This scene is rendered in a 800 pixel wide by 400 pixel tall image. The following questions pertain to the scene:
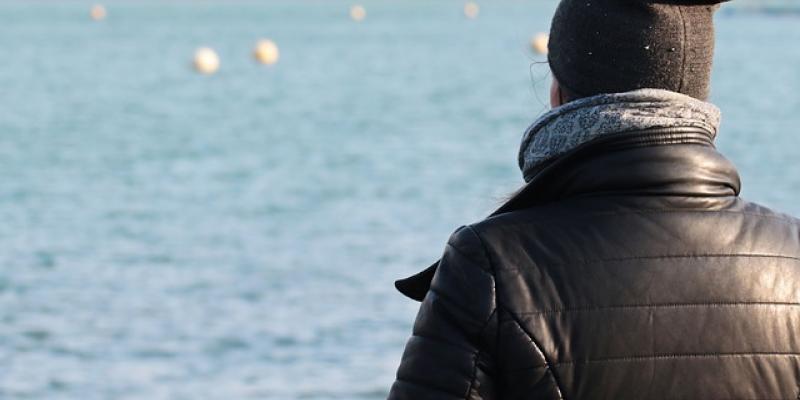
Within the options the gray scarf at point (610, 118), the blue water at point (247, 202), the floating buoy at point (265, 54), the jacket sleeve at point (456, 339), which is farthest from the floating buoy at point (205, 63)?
the jacket sleeve at point (456, 339)

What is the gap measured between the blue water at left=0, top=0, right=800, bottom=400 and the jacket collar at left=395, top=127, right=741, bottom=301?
0.19 metres

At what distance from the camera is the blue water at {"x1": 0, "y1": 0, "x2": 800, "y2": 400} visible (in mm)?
10617

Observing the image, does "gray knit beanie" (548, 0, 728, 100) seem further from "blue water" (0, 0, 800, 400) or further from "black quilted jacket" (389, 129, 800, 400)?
"blue water" (0, 0, 800, 400)

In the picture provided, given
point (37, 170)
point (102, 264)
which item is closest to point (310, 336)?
point (102, 264)

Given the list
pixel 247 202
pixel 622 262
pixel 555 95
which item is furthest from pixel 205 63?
pixel 622 262

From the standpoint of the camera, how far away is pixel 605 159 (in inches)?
69.7

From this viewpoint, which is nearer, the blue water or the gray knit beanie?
the gray knit beanie

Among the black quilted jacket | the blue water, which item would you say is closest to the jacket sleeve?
the black quilted jacket

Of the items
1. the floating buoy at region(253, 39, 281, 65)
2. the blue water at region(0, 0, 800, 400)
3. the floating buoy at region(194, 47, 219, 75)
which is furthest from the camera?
the floating buoy at region(253, 39, 281, 65)

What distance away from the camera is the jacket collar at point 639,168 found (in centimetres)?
176

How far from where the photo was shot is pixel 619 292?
5.62 feet

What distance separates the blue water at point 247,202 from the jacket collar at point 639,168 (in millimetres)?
189

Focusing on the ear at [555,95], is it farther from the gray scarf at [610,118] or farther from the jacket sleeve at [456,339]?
the jacket sleeve at [456,339]

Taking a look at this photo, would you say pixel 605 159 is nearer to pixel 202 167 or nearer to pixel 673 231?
pixel 673 231
